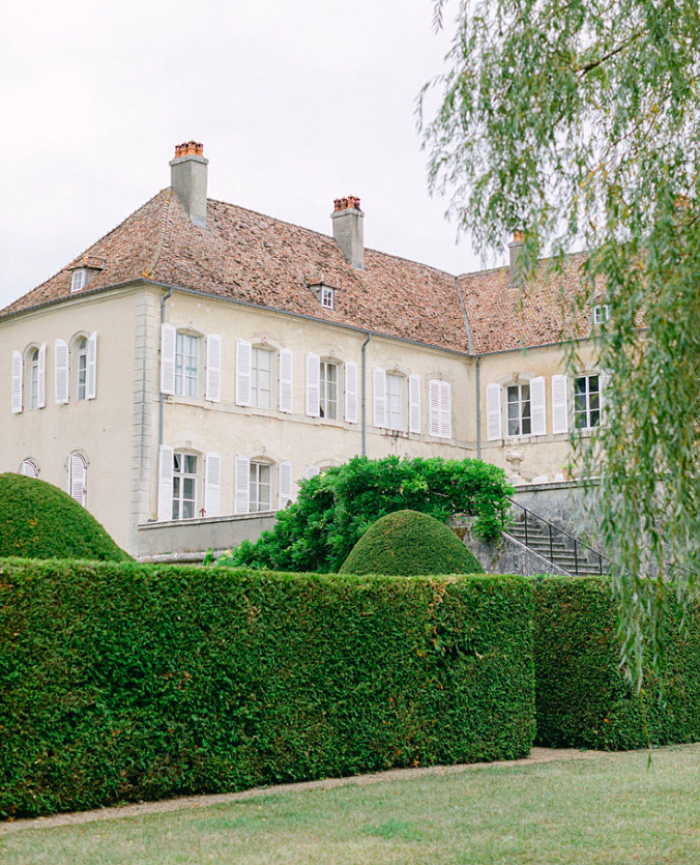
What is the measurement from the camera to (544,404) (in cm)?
2950

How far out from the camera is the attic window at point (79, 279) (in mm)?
25734

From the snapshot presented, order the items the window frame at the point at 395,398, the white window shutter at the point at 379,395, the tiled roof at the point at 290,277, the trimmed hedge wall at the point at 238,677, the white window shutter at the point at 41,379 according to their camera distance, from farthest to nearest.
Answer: the window frame at the point at 395,398 < the white window shutter at the point at 379,395 < the white window shutter at the point at 41,379 < the tiled roof at the point at 290,277 < the trimmed hedge wall at the point at 238,677

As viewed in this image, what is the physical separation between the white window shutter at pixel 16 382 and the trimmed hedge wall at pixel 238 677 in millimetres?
17525

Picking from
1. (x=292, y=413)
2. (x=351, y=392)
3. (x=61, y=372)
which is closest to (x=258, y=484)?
(x=292, y=413)

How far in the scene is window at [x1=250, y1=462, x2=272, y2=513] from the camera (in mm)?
25688

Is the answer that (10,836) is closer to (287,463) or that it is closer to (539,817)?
(539,817)

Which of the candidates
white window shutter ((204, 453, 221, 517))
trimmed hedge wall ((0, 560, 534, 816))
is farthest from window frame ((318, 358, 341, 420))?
trimmed hedge wall ((0, 560, 534, 816))

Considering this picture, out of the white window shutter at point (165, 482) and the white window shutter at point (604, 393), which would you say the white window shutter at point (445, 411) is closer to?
the white window shutter at point (165, 482)

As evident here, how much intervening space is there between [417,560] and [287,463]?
1385cm

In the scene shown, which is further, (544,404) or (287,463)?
(544,404)

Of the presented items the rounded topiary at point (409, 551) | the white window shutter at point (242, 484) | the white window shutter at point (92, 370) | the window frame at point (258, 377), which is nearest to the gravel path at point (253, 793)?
the rounded topiary at point (409, 551)

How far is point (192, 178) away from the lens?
88.3 ft

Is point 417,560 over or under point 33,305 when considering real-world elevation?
under

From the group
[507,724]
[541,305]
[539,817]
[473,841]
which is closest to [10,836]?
[473,841]
